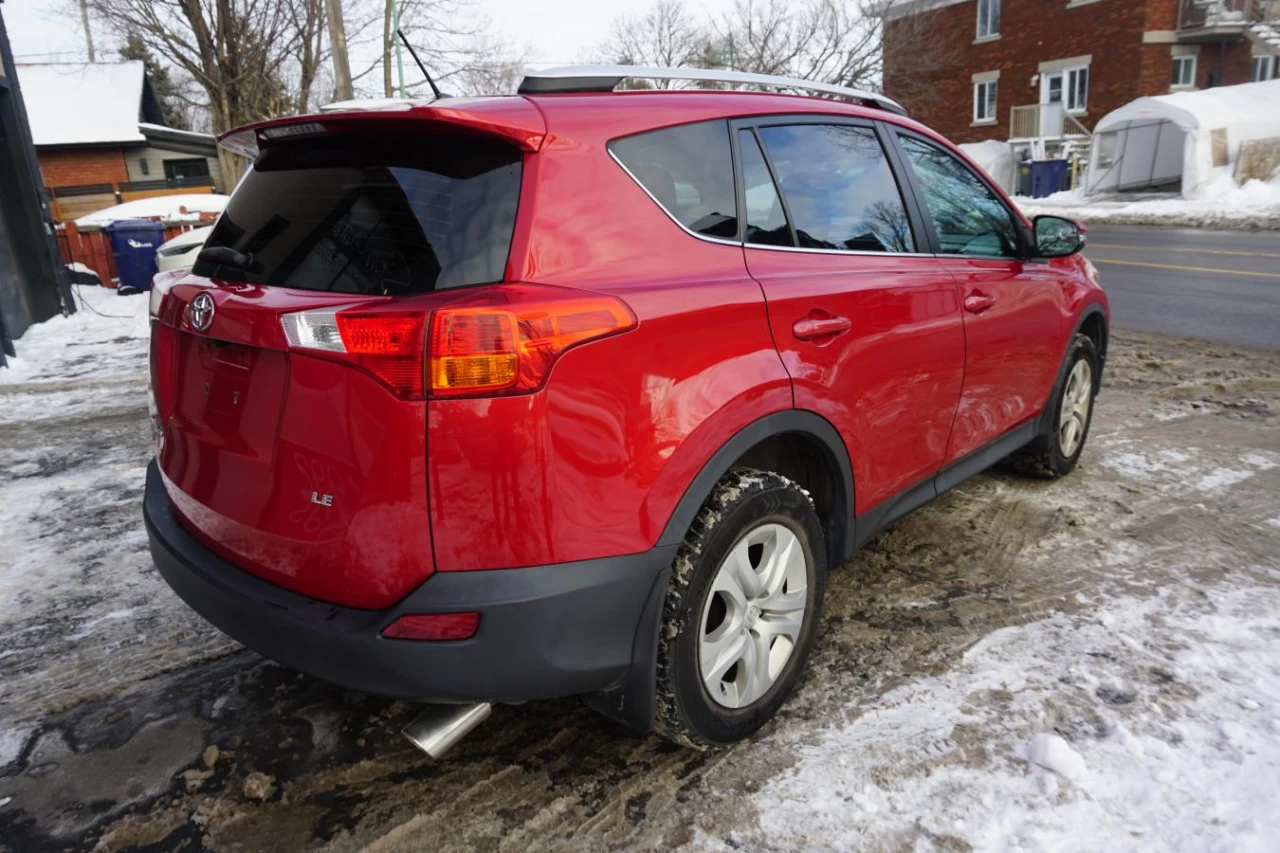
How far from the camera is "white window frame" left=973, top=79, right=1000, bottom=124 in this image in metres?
33.9

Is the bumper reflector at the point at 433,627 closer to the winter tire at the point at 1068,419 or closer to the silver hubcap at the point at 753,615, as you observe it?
the silver hubcap at the point at 753,615

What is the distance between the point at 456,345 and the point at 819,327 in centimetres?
114

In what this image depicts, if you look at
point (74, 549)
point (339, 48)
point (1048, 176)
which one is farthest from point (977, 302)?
point (1048, 176)

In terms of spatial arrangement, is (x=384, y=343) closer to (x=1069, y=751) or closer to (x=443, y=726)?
(x=443, y=726)

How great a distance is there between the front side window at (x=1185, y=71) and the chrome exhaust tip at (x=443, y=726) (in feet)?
117

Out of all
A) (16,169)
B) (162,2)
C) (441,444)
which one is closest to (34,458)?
(441,444)

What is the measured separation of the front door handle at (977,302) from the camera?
3.29 meters

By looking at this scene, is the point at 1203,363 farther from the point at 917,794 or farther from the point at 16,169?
the point at 16,169

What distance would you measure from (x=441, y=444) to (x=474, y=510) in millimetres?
162

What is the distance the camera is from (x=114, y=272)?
15367mm

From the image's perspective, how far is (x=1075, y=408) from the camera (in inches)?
177

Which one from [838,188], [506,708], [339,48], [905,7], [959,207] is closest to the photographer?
[506,708]

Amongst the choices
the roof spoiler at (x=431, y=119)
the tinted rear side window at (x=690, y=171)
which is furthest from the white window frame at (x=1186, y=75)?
the roof spoiler at (x=431, y=119)

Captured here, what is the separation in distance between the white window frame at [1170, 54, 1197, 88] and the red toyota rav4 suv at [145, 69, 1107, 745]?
112ft
